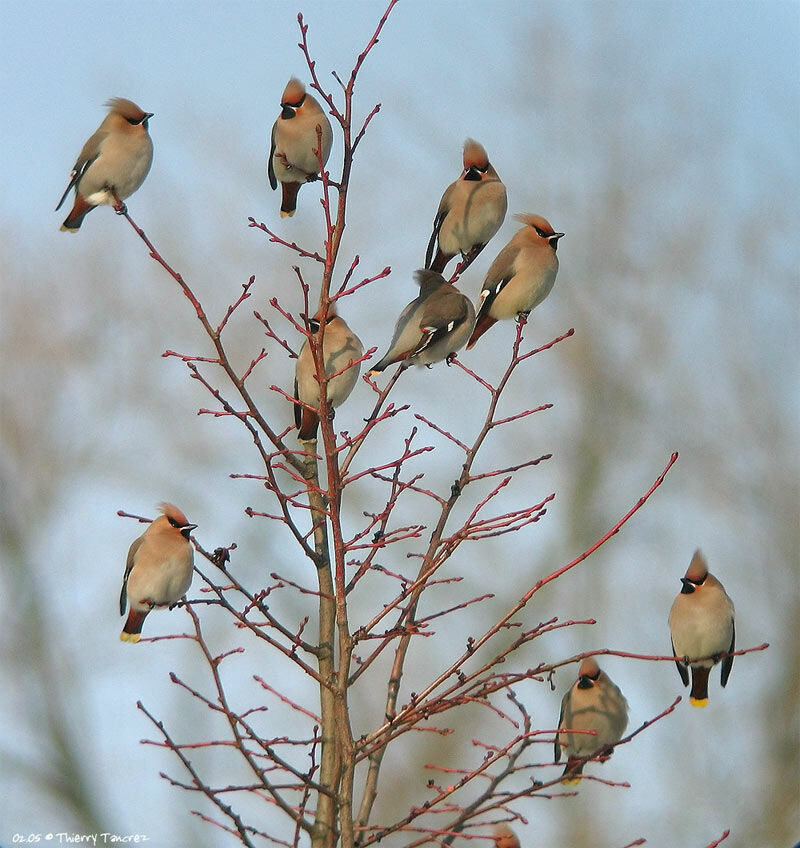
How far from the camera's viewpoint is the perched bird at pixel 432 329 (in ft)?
14.4

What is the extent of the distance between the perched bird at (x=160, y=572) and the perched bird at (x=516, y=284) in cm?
124

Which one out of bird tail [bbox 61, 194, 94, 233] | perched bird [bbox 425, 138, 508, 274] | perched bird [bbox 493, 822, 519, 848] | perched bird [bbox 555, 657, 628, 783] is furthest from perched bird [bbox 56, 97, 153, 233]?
perched bird [bbox 493, 822, 519, 848]

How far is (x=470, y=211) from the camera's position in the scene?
16.6 ft

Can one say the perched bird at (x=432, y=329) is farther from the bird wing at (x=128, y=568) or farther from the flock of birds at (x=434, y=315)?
the bird wing at (x=128, y=568)

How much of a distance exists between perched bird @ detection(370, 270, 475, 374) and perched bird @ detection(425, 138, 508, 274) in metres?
0.53

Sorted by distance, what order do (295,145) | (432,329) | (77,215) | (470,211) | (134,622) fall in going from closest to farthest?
(432,329) < (134,622) < (470,211) < (295,145) < (77,215)

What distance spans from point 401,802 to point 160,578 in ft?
31.5

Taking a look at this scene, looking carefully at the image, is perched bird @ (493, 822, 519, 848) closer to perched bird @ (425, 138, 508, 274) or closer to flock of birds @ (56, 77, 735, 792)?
flock of birds @ (56, 77, 735, 792)

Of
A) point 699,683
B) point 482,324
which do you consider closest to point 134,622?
point 482,324

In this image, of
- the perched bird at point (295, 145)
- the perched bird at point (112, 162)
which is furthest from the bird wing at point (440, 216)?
the perched bird at point (112, 162)

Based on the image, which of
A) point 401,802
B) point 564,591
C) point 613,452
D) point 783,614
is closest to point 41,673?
point 401,802

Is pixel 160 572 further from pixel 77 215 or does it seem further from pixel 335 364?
pixel 77 215

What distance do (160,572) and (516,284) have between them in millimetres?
1626

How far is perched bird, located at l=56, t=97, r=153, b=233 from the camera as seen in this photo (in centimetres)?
532
